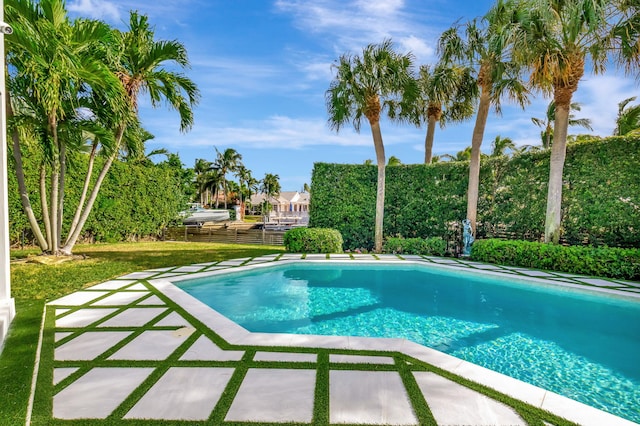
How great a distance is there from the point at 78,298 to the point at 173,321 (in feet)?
6.87

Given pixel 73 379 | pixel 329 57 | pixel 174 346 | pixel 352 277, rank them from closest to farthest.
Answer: pixel 73 379, pixel 174 346, pixel 352 277, pixel 329 57

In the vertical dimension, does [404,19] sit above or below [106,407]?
above

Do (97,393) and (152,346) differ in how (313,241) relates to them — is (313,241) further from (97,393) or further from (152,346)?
(97,393)

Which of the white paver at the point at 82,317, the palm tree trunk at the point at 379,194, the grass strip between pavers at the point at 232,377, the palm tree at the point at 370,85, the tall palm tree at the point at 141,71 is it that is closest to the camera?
the grass strip between pavers at the point at 232,377

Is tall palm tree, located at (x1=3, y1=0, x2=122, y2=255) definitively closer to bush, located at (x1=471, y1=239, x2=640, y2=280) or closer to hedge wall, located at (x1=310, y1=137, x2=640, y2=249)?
hedge wall, located at (x1=310, y1=137, x2=640, y2=249)

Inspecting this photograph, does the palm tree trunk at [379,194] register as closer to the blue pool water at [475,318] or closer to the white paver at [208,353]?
the blue pool water at [475,318]

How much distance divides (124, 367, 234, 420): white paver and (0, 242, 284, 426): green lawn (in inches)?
27.9

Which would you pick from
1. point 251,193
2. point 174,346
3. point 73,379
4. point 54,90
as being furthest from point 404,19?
point 251,193

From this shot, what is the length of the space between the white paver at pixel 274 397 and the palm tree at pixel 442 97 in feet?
33.0

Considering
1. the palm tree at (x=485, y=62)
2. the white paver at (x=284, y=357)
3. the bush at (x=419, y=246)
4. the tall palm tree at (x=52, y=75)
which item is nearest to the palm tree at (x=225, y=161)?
the bush at (x=419, y=246)

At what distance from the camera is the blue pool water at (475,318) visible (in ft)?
10.6

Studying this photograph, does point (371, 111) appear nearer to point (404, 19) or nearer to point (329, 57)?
point (329, 57)

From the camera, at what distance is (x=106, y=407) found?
2.15 m

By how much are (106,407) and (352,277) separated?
579 centimetres
